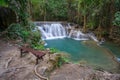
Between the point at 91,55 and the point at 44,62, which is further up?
the point at 44,62

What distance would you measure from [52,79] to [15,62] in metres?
1.92

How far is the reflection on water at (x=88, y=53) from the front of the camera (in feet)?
35.5

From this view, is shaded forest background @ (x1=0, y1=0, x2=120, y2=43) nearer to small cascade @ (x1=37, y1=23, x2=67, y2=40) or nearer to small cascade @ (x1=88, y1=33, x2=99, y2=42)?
small cascade @ (x1=88, y1=33, x2=99, y2=42)

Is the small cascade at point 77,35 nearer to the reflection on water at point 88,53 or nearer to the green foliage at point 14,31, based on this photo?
the reflection on water at point 88,53

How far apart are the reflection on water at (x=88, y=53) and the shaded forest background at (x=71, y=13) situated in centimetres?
211

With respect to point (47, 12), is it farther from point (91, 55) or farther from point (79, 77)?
point (79, 77)

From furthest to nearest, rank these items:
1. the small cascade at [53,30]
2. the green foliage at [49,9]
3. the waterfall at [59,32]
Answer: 1. the green foliage at [49,9]
2. the small cascade at [53,30]
3. the waterfall at [59,32]

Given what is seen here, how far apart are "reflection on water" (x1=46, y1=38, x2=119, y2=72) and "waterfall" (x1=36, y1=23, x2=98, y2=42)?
1.01m

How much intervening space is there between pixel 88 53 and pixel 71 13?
407 inches

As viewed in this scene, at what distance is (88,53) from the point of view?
43.0ft

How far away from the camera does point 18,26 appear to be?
10.7 meters

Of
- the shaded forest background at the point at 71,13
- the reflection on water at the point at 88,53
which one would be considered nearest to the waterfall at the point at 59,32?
the shaded forest background at the point at 71,13

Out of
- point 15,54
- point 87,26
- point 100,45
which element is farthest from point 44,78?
point 87,26

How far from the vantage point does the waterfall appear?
1791 centimetres
